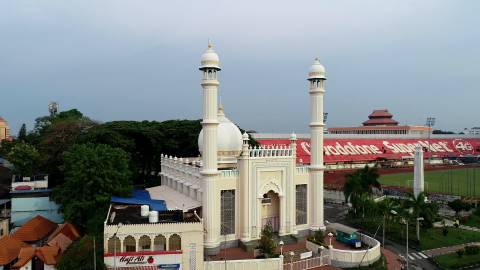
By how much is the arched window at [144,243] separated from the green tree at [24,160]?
25.9 m

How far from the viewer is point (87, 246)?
20.6 m

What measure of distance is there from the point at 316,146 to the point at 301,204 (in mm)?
4166

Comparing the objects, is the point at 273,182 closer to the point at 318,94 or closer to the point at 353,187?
the point at 318,94

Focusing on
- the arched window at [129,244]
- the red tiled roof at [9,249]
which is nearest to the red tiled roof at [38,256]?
the red tiled roof at [9,249]

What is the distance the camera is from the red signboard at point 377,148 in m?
69.2

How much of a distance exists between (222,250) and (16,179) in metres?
23.4

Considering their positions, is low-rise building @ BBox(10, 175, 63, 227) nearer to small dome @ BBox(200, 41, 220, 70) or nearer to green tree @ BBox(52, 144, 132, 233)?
green tree @ BBox(52, 144, 132, 233)

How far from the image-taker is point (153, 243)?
2042 cm

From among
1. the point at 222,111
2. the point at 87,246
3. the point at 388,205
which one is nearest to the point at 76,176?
the point at 87,246

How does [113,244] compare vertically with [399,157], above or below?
below

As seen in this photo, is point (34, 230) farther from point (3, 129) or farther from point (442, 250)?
point (3, 129)

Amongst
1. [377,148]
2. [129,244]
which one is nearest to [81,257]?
[129,244]

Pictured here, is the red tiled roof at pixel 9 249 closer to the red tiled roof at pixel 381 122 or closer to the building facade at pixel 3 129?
the building facade at pixel 3 129

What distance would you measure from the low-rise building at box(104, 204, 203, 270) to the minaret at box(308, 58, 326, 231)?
379 inches
